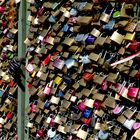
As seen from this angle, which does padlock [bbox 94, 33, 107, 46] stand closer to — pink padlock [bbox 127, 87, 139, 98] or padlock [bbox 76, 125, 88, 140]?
pink padlock [bbox 127, 87, 139, 98]

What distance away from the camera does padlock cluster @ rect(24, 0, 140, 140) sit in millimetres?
3248

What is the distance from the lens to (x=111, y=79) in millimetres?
3352

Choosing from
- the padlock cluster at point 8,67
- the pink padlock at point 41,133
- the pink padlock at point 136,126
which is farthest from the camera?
the padlock cluster at point 8,67

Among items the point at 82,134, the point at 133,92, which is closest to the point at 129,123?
the point at 133,92

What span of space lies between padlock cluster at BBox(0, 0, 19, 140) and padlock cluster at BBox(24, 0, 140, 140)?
37 cm

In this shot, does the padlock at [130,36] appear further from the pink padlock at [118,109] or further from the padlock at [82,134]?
the padlock at [82,134]

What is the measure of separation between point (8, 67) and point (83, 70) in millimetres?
1329

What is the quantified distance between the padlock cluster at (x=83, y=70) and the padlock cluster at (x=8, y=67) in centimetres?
37

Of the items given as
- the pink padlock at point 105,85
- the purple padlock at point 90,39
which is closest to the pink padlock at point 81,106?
the pink padlock at point 105,85

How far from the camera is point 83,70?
145 inches

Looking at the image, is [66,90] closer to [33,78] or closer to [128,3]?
[33,78]

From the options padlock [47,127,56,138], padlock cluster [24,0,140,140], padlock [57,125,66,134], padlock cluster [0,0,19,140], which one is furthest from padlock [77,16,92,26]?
padlock cluster [0,0,19,140]

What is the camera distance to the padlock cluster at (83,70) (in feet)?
10.7

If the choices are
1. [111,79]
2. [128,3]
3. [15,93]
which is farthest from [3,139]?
[128,3]
